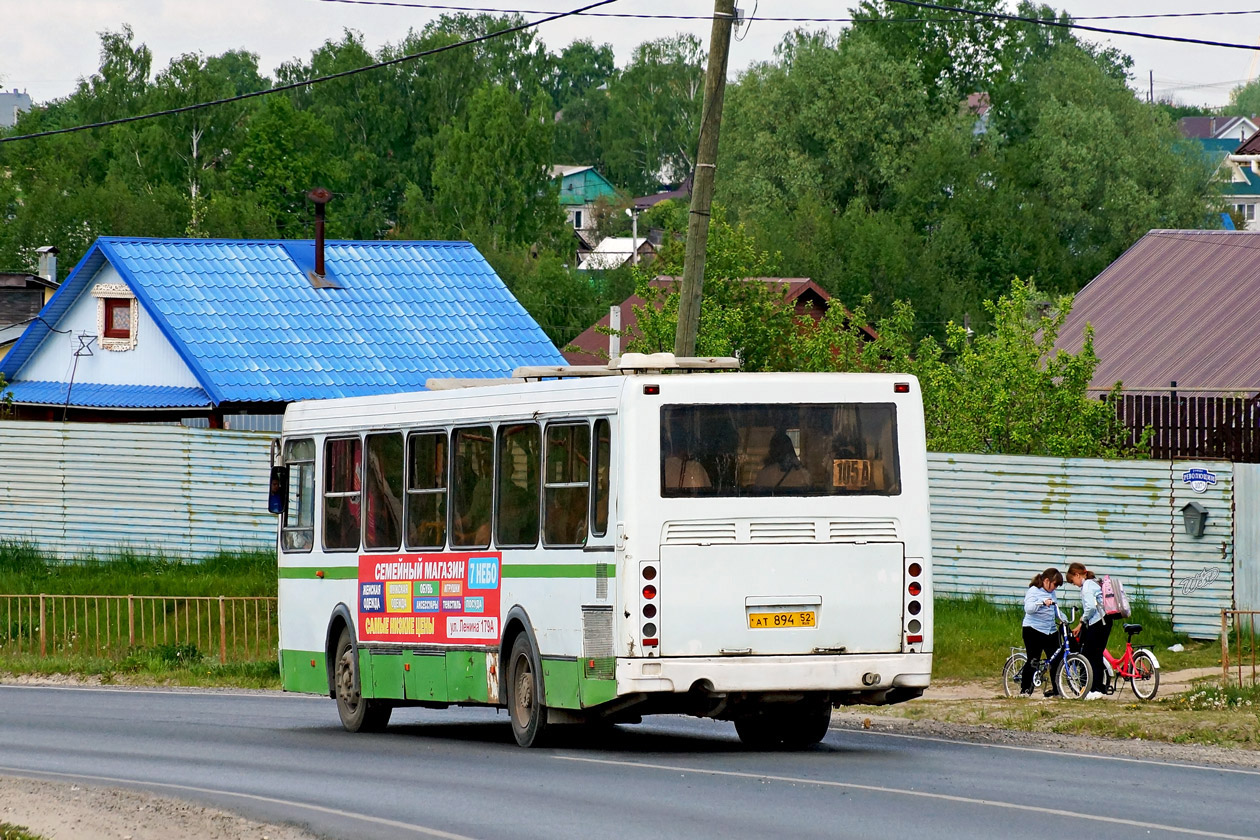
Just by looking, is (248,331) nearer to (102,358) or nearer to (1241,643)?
(102,358)

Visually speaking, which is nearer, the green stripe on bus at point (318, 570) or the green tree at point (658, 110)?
the green stripe on bus at point (318, 570)

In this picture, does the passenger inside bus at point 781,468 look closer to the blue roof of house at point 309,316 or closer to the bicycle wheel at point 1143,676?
the bicycle wheel at point 1143,676

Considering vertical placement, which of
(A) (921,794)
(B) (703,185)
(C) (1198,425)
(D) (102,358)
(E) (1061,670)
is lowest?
(E) (1061,670)

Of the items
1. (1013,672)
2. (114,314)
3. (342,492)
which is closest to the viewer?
(342,492)

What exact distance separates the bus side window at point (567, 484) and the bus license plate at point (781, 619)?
1436mm

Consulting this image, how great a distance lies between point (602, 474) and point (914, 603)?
2523 millimetres

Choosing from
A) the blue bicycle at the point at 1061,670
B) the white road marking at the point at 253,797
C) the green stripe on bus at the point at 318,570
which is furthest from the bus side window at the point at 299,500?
the blue bicycle at the point at 1061,670

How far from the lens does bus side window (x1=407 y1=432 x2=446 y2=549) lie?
1783cm

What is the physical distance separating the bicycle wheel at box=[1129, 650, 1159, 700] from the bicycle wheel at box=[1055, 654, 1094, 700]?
1.47ft

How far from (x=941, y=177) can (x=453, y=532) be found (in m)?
62.3

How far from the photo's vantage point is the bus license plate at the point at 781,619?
1536 cm

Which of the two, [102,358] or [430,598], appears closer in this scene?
[430,598]

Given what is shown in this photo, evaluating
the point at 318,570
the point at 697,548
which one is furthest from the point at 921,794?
the point at 318,570

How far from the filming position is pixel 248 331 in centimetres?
3775
